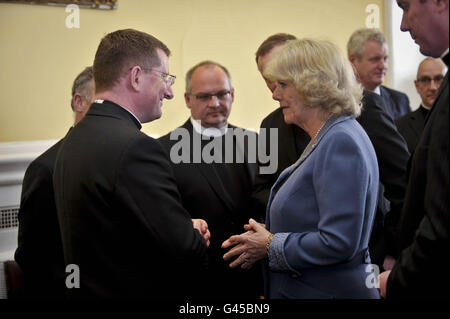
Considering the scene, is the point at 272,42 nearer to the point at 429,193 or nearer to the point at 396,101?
the point at 396,101

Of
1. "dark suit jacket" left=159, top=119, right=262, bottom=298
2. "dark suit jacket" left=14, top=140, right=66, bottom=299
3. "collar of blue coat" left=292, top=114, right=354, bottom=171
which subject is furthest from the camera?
"dark suit jacket" left=159, top=119, right=262, bottom=298

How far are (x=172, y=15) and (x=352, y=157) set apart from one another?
215 cm

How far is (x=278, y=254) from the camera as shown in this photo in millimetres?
1738

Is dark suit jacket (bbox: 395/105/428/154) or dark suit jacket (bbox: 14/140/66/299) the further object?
dark suit jacket (bbox: 395/105/428/154)

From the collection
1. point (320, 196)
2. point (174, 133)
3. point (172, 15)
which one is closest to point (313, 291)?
point (320, 196)

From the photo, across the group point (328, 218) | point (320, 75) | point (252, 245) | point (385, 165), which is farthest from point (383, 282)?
point (385, 165)

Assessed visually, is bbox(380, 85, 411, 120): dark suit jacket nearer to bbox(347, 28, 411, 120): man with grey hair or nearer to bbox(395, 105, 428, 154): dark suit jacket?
bbox(395, 105, 428, 154): dark suit jacket

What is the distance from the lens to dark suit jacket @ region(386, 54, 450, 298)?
3.69ft

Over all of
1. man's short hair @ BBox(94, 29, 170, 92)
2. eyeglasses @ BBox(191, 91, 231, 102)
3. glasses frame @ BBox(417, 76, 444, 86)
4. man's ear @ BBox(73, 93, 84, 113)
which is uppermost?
glasses frame @ BBox(417, 76, 444, 86)

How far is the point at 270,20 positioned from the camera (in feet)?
12.0

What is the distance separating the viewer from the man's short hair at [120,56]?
1.75m

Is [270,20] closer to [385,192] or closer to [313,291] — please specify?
[385,192]

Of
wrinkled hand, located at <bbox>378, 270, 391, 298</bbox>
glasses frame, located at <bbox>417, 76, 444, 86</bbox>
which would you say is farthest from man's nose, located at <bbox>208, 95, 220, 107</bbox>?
glasses frame, located at <bbox>417, 76, 444, 86</bbox>

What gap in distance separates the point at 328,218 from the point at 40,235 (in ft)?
4.06
